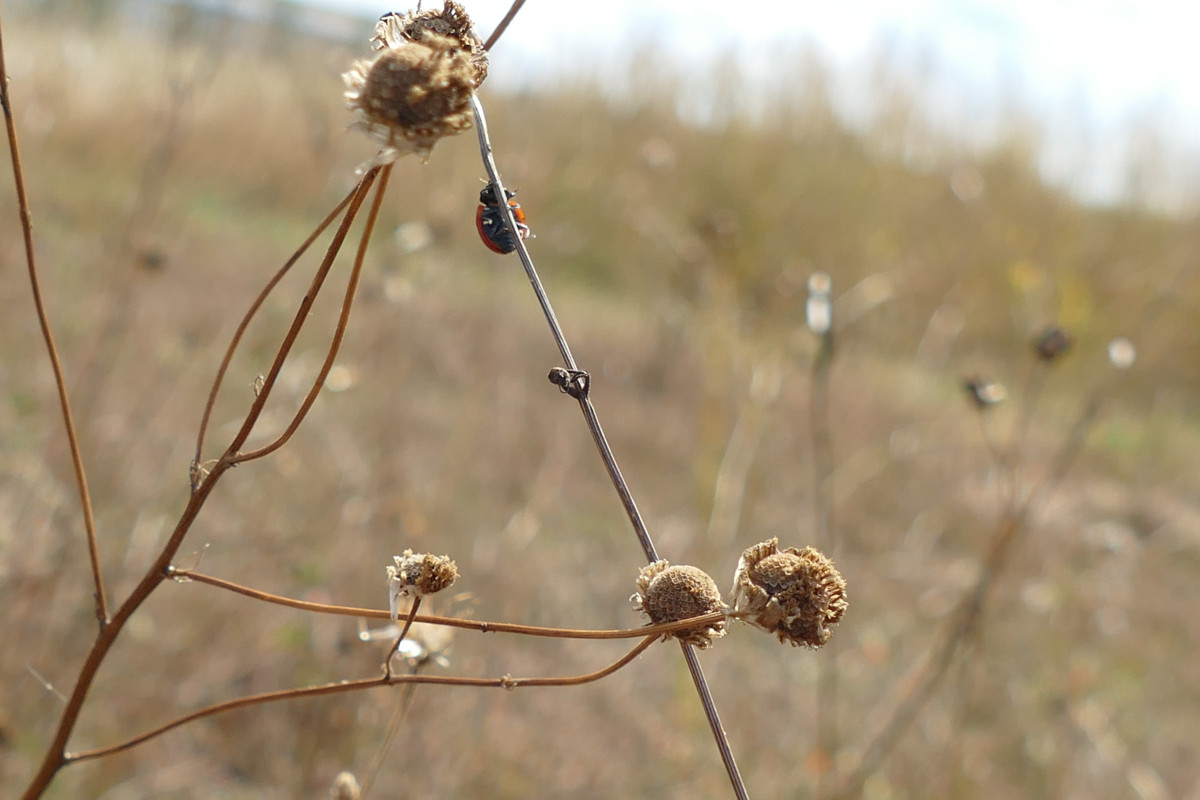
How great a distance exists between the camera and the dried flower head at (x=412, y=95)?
0.41 m

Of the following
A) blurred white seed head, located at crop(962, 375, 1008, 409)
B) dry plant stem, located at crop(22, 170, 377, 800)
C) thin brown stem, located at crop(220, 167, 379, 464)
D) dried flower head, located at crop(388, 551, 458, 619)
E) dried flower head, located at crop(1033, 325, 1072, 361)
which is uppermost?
thin brown stem, located at crop(220, 167, 379, 464)

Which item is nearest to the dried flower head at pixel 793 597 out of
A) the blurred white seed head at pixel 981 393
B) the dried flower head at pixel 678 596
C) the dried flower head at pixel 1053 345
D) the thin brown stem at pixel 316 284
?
the dried flower head at pixel 678 596

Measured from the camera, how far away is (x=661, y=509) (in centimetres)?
293

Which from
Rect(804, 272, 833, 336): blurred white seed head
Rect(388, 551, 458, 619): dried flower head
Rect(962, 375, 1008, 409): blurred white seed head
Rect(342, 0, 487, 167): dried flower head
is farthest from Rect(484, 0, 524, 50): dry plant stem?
Rect(962, 375, 1008, 409): blurred white seed head

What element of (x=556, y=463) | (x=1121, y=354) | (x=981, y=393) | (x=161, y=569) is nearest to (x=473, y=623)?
(x=161, y=569)

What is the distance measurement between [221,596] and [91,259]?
201 cm

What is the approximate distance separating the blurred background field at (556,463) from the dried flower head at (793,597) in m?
0.28

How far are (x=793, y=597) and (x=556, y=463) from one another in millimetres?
2202

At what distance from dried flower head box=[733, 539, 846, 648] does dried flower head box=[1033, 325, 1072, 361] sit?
0.81 meters

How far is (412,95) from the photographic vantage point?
41cm

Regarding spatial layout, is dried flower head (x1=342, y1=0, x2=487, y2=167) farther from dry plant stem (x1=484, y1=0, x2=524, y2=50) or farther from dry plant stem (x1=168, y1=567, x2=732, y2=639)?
dry plant stem (x1=168, y1=567, x2=732, y2=639)

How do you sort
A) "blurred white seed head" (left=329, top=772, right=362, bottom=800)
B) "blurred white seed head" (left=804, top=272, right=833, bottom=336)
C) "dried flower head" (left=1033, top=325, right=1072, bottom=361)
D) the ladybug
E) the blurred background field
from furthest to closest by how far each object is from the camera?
the blurred background field, "dried flower head" (left=1033, top=325, right=1072, bottom=361), "blurred white seed head" (left=804, top=272, right=833, bottom=336), "blurred white seed head" (left=329, top=772, right=362, bottom=800), the ladybug

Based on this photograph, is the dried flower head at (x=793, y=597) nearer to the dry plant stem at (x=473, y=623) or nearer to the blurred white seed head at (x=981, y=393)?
the dry plant stem at (x=473, y=623)

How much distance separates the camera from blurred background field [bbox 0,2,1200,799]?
1.49 meters
